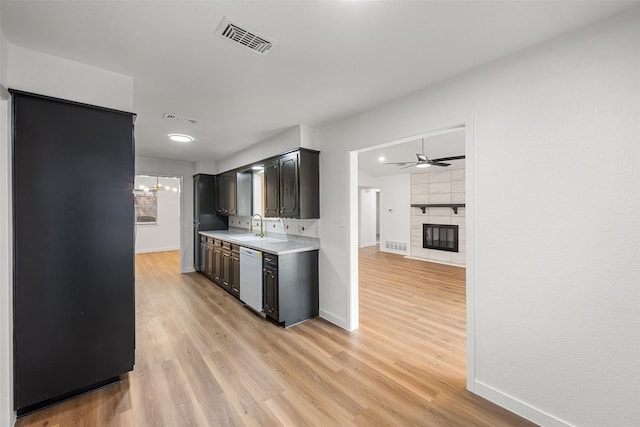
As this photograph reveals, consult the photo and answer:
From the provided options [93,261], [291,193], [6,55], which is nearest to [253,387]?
[93,261]

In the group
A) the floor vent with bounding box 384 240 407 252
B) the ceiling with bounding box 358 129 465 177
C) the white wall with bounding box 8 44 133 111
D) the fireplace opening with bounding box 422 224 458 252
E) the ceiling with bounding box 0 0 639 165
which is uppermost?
the ceiling with bounding box 358 129 465 177

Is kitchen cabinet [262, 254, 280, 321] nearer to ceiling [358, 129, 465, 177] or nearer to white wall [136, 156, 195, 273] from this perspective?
ceiling [358, 129, 465, 177]

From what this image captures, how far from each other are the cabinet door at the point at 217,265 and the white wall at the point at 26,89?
3077mm

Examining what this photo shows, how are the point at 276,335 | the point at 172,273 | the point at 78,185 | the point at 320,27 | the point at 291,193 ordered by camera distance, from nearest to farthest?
1. the point at 320,27
2. the point at 78,185
3. the point at 276,335
4. the point at 291,193
5. the point at 172,273

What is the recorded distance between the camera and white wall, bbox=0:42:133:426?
171 cm

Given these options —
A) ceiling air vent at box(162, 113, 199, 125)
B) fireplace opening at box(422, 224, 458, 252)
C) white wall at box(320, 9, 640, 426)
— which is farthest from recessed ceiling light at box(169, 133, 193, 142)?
fireplace opening at box(422, 224, 458, 252)

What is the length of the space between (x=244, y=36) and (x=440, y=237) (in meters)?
6.96

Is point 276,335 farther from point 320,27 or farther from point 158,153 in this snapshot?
point 158,153

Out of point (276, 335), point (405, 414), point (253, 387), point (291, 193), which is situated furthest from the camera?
point (291, 193)

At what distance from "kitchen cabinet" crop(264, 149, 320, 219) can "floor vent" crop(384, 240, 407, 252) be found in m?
5.62

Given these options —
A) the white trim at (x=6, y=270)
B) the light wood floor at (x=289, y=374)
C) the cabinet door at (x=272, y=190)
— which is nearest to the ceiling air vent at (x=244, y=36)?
the white trim at (x=6, y=270)

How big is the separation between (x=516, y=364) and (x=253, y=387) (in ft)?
6.57

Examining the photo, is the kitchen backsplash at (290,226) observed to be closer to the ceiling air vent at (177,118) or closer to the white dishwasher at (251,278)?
the white dishwasher at (251,278)

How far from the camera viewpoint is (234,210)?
5379 millimetres
